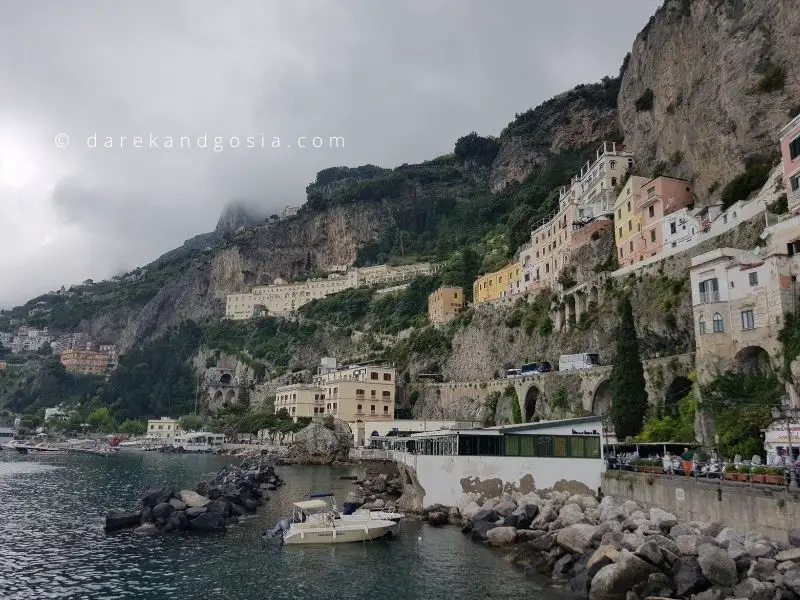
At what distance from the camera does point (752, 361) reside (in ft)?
95.2

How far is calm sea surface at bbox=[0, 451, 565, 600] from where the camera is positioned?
774 inches

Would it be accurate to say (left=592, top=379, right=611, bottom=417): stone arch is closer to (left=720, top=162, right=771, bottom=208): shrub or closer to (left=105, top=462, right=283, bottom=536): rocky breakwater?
Answer: (left=720, top=162, right=771, bottom=208): shrub

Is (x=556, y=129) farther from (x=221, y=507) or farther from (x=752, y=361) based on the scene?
(x=221, y=507)

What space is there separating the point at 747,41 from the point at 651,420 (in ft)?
108

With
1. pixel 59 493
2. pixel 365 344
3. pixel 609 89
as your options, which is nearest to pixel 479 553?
pixel 59 493

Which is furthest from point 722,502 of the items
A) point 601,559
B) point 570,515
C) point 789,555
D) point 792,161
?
point 792,161

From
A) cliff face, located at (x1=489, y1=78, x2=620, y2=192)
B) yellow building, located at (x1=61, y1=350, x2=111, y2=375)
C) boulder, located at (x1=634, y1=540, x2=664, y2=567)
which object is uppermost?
cliff face, located at (x1=489, y1=78, x2=620, y2=192)

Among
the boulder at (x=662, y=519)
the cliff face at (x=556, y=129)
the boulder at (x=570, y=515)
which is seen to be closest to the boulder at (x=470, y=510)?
the boulder at (x=570, y=515)

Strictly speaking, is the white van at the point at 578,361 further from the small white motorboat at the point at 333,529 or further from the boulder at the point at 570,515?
the small white motorboat at the point at 333,529

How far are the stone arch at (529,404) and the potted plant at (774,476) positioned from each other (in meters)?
33.7

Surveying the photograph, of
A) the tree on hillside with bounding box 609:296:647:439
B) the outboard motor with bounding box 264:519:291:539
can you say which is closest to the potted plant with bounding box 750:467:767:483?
the tree on hillside with bounding box 609:296:647:439

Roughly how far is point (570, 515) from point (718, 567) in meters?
8.38

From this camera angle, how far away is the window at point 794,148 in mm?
33656

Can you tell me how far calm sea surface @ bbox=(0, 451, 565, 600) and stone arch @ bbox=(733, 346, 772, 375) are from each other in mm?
15611
